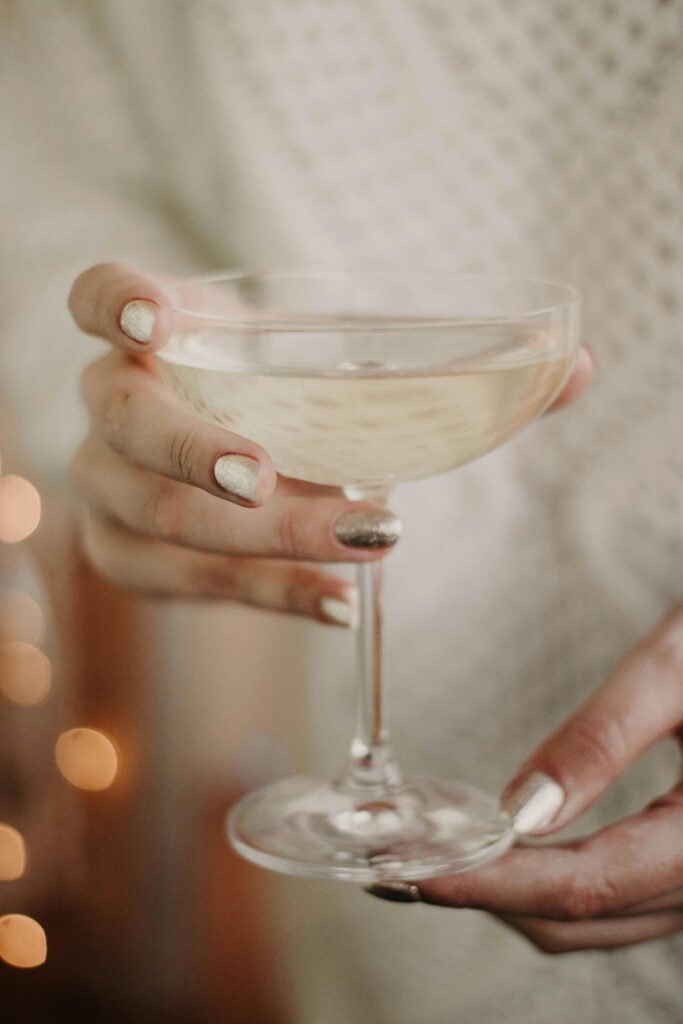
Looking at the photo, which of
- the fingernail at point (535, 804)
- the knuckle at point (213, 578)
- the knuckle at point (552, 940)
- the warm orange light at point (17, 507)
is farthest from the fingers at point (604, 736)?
the warm orange light at point (17, 507)

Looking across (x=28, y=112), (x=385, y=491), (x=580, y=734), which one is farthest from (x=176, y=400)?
(x=28, y=112)

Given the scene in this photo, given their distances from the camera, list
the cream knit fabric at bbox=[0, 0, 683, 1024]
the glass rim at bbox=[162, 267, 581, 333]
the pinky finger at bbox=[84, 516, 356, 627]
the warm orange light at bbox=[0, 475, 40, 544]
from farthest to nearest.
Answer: the warm orange light at bbox=[0, 475, 40, 544], the cream knit fabric at bbox=[0, 0, 683, 1024], the pinky finger at bbox=[84, 516, 356, 627], the glass rim at bbox=[162, 267, 581, 333]

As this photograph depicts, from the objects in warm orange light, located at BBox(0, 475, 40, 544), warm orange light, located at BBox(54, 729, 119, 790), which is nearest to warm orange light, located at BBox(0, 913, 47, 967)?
warm orange light, located at BBox(54, 729, 119, 790)

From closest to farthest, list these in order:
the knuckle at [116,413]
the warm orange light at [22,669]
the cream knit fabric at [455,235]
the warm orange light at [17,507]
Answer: the knuckle at [116,413]
the cream knit fabric at [455,235]
the warm orange light at [17,507]
the warm orange light at [22,669]

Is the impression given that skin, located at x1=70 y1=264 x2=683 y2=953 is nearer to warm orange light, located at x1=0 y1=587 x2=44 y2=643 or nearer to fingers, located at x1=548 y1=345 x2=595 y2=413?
fingers, located at x1=548 y1=345 x2=595 y2=413

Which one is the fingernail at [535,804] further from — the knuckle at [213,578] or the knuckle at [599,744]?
the knuckle at [213,578]
